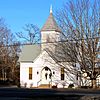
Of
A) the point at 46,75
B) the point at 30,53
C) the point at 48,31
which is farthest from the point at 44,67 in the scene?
the point at 48,31

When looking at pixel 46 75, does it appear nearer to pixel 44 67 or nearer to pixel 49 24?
pixel 44 67

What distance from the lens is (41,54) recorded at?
67.9 m

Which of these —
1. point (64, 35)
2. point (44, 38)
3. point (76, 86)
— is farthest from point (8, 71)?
point (64, 35)

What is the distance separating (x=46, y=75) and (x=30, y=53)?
678cm

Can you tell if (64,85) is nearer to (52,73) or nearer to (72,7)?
(52,73)

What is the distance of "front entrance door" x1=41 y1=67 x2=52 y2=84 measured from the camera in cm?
6700

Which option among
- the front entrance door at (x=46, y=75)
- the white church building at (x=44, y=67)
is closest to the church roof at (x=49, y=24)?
the white church building at (x=44, y=67)

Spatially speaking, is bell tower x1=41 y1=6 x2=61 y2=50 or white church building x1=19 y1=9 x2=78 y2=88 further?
bell tower x1=41 y1=6 x2=61 y2=50

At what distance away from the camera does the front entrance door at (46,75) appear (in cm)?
6700

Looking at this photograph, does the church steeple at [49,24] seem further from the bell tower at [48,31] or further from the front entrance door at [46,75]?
the front entrance door at [46,75]

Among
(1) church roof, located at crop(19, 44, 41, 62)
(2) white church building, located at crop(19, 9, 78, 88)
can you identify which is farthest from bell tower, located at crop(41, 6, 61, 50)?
(1) church roof, located at crop(19, 44, 41, 62)

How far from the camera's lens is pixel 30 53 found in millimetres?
71688

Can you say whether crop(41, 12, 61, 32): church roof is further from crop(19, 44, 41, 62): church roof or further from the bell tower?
crop(19, 44, 41, 62): church roof

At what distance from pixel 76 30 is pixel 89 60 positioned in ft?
15.6
